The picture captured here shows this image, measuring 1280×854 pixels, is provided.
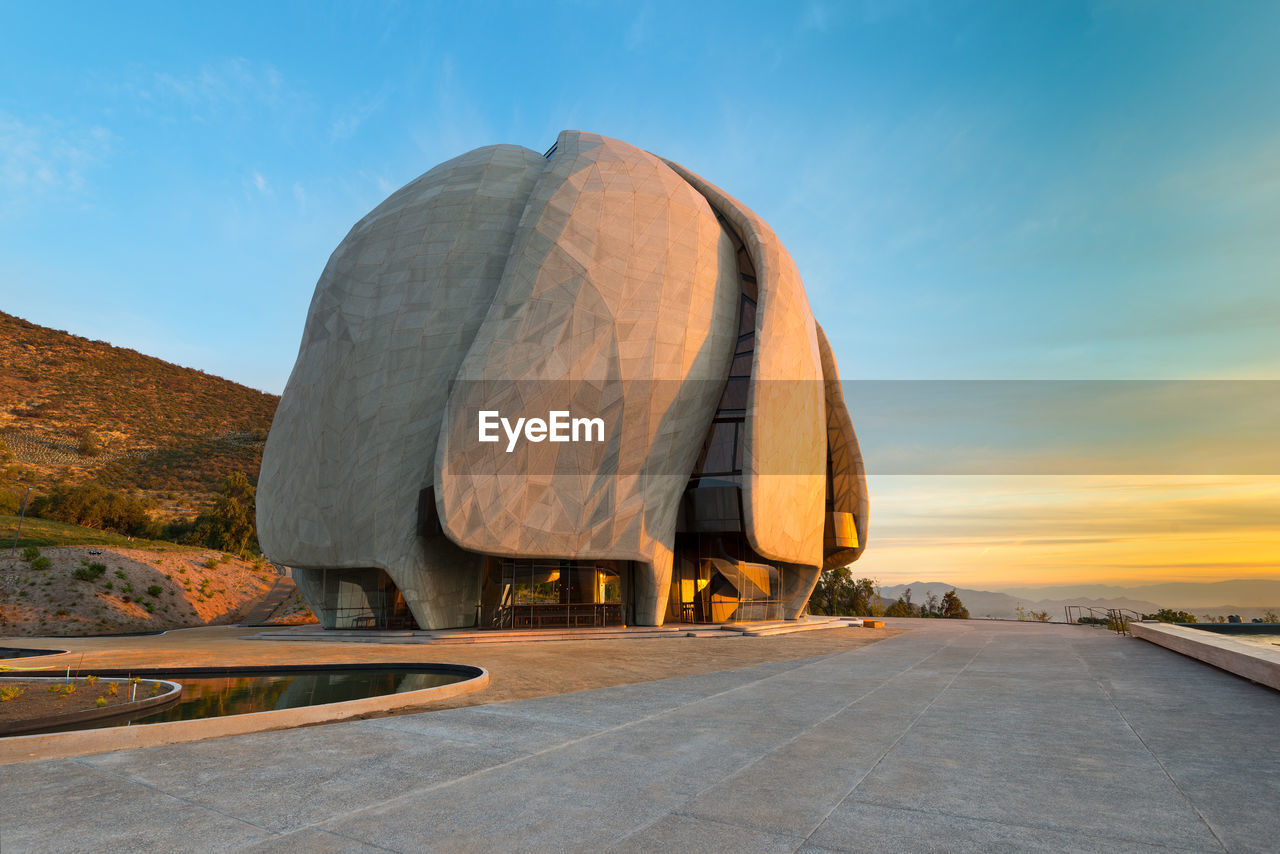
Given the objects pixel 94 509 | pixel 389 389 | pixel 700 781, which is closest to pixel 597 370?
pixel 389 389

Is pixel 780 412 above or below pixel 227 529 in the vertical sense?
above

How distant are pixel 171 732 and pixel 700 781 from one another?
5763 millimetres

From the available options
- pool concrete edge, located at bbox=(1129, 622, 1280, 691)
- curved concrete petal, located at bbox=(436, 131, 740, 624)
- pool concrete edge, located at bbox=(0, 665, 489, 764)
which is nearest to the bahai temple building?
curved concrete petal, located at bbox=(436, 131, 740, 624)

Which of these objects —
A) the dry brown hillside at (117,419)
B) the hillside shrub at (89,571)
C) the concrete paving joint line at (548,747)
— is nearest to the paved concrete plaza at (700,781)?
the concrete paving joint line at (548,747)

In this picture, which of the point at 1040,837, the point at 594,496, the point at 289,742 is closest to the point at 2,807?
the point at 289,742

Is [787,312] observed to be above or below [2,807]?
above

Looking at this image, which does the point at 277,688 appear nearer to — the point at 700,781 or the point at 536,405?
the point at 700,781

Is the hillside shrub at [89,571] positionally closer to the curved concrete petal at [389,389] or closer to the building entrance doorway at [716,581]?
the curved concrete petal at [389,389]

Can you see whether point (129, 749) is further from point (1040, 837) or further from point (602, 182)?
point (602, 182)

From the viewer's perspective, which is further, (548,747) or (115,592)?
(115,592)

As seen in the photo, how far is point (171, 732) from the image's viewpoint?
7312 millimetres

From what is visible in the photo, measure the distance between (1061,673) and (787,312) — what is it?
717 inches

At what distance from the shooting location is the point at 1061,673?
13812 mm

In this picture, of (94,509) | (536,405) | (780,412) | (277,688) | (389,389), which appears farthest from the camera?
(94,509)
